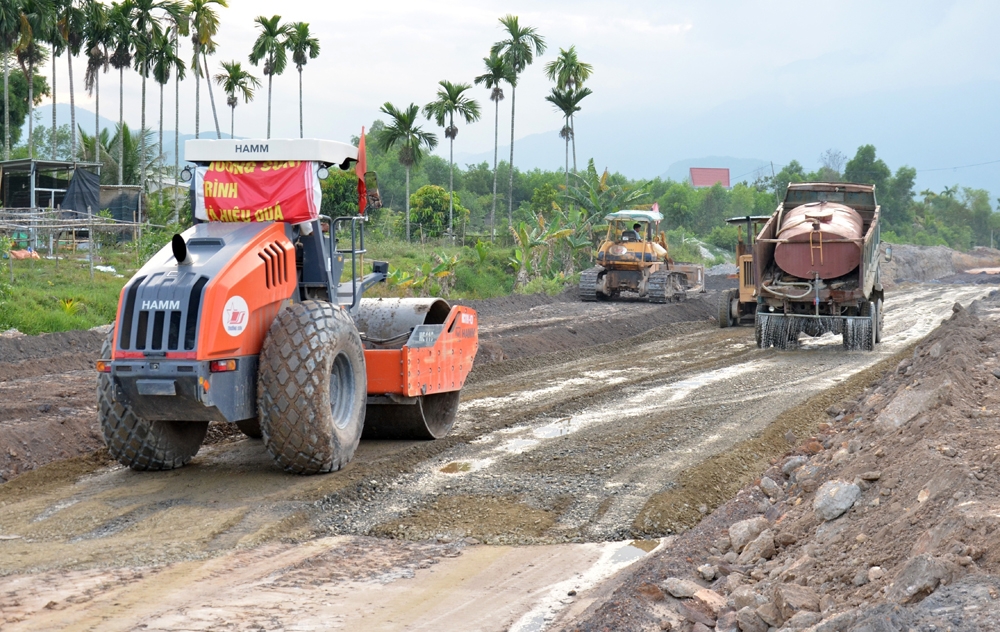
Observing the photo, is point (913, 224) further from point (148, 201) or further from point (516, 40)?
point (148, 201)

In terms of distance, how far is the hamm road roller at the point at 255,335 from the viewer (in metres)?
6.83

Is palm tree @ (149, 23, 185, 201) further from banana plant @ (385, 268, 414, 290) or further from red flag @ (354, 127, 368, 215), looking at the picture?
red flag @ (354, 127, 368, 215)

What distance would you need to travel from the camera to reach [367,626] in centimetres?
484

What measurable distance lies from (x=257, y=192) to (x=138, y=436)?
2.08 metres

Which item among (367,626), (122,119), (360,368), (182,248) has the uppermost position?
(122,119)

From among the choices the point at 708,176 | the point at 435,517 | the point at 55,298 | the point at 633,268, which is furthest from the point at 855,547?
the point at 708,176

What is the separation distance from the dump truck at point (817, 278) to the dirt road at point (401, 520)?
549 centimetres

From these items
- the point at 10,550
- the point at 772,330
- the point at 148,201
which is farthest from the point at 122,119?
the point at 10,550

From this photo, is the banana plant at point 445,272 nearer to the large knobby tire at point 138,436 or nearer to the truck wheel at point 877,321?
the truck wheel at point 877,321

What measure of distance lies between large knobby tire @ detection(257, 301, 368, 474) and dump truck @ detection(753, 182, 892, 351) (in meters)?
11.3

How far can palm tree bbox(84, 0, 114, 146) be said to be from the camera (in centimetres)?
4038

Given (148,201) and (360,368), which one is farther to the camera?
(148,201)

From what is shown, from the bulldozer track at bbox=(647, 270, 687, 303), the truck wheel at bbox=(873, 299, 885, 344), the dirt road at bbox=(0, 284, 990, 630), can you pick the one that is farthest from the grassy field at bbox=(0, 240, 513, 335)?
the truck wheel at bbox=(873, 299, 885, 344)

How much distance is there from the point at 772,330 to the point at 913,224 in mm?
60560
